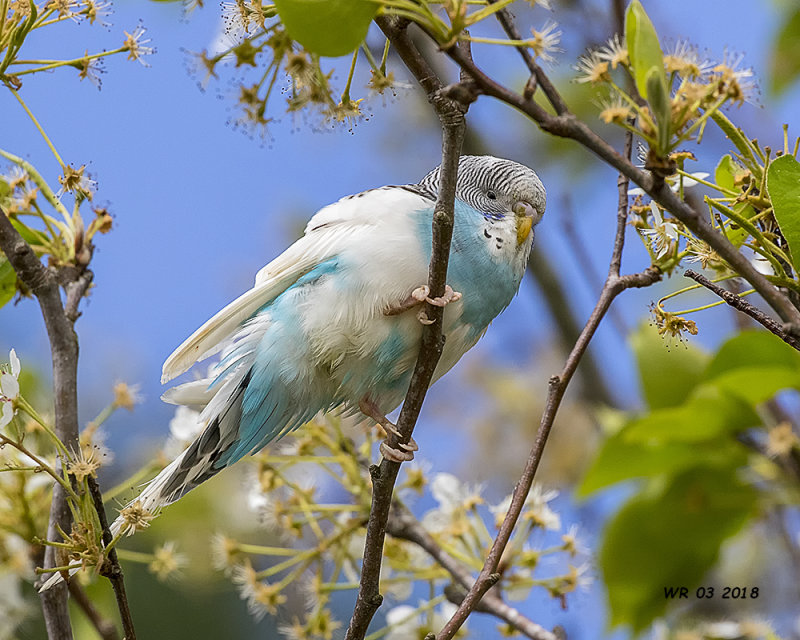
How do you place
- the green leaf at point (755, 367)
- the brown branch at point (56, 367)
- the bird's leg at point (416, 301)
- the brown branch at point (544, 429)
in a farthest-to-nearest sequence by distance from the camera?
the bird's leg at point (416, 301), the green leaf at point (755, 367), the brown branch at point (56, 367), the brown branch at point (544, 429)

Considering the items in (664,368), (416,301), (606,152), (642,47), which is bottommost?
(606,152)

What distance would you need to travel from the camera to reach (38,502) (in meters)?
2.25

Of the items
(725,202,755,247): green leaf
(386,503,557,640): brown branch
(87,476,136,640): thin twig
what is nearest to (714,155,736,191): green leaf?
(725,202,755,247): green leaf

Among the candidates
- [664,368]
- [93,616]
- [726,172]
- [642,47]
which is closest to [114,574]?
[93,616]

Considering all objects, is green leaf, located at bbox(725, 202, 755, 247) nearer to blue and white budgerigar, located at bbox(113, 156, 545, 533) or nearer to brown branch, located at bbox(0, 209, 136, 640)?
blue and white budgerigar, located at bbox(113, 156, 545, 533)

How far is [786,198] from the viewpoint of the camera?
143 centimetres

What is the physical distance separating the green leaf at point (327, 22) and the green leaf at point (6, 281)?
1.09 metres

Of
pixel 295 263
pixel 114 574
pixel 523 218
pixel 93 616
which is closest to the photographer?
pixel 114 574

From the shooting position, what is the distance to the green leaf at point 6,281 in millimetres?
2035

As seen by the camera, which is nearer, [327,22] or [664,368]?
[327,22]

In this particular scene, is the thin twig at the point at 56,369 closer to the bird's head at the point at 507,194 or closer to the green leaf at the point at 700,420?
the bird's head at the point at 507,194

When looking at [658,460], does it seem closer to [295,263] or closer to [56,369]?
[295,263]

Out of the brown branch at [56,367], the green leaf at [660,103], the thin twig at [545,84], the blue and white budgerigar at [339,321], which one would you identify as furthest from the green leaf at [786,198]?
the brown branch at [56,367]

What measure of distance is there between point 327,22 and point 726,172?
2.72ft
